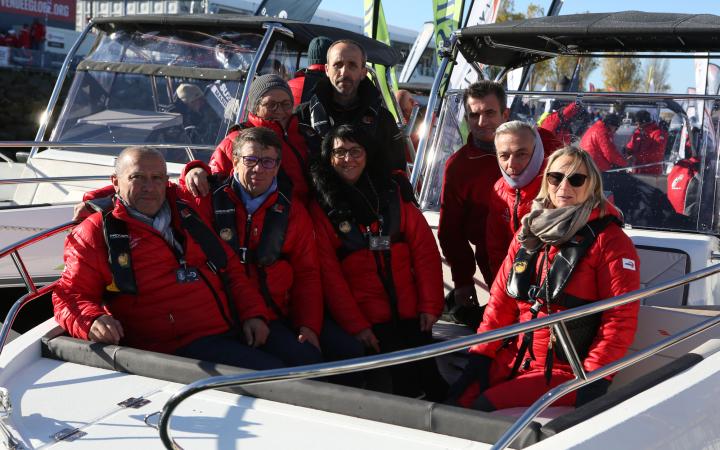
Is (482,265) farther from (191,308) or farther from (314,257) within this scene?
(191,308)

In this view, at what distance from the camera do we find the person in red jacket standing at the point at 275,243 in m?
3.24

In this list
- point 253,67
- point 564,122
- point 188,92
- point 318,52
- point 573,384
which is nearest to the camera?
point 573,384

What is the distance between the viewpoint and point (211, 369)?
2605mm

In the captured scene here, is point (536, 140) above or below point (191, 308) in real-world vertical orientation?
above

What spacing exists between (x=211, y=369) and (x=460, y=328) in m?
1.75

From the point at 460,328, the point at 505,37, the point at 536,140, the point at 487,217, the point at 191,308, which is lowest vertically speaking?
the point at 460,328

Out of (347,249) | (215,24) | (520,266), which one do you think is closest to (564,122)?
(347,249)

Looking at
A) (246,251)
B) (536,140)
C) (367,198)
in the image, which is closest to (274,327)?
(246,251)

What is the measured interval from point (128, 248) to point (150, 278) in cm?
13

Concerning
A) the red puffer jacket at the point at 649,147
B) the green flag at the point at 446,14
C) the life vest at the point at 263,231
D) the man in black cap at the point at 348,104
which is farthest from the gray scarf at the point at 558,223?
the green flag at the point at 446,14

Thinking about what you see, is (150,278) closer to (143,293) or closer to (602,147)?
(143,293)

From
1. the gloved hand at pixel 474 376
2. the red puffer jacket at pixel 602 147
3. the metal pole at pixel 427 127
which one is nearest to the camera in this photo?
the gloved hand at pixel 474 376

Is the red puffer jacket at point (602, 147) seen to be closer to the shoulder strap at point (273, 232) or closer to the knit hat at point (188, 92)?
the shoulder strap at point (273, 232)

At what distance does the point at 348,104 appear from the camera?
3975 mm
